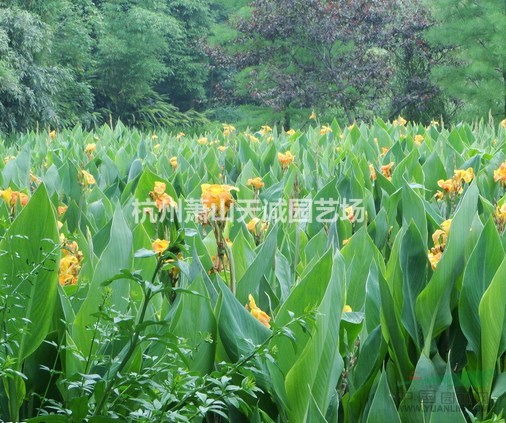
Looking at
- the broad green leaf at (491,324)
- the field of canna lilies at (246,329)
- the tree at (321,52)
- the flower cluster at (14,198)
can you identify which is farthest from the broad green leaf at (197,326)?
the tree at (321,52)

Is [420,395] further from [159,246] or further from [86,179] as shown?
[86,179]

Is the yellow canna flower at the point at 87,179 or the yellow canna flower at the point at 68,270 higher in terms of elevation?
the yellow canna flower at the point at 87,179

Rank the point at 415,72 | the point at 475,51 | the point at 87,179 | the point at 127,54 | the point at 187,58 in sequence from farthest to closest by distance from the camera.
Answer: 1. the point at 187,58
2. the point at 127,54
3. the point at 415,72
4. the point at 475,51
5. the point at 87,179

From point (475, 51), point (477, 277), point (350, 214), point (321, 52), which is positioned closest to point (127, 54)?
point (321, 52)

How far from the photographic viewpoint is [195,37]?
3544 centimetres

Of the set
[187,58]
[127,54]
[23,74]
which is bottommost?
[23,74]

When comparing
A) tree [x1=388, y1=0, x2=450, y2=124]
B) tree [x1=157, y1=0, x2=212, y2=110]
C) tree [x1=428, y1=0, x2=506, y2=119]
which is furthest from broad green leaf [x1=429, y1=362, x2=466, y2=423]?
tree [x1=157, y1=0, x2=212, y2=110]

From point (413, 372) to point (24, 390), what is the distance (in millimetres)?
540

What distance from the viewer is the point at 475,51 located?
19.7 m

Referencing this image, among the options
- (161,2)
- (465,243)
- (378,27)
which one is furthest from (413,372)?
(161,2)

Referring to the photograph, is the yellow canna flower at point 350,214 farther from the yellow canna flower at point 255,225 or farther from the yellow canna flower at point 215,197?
the yellow canna flower at point 215,197

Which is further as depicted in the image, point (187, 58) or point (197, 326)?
point (187, 58)

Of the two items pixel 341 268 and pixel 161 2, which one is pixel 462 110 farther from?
pixel 341 268

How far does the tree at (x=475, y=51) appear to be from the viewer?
19.3 meters
